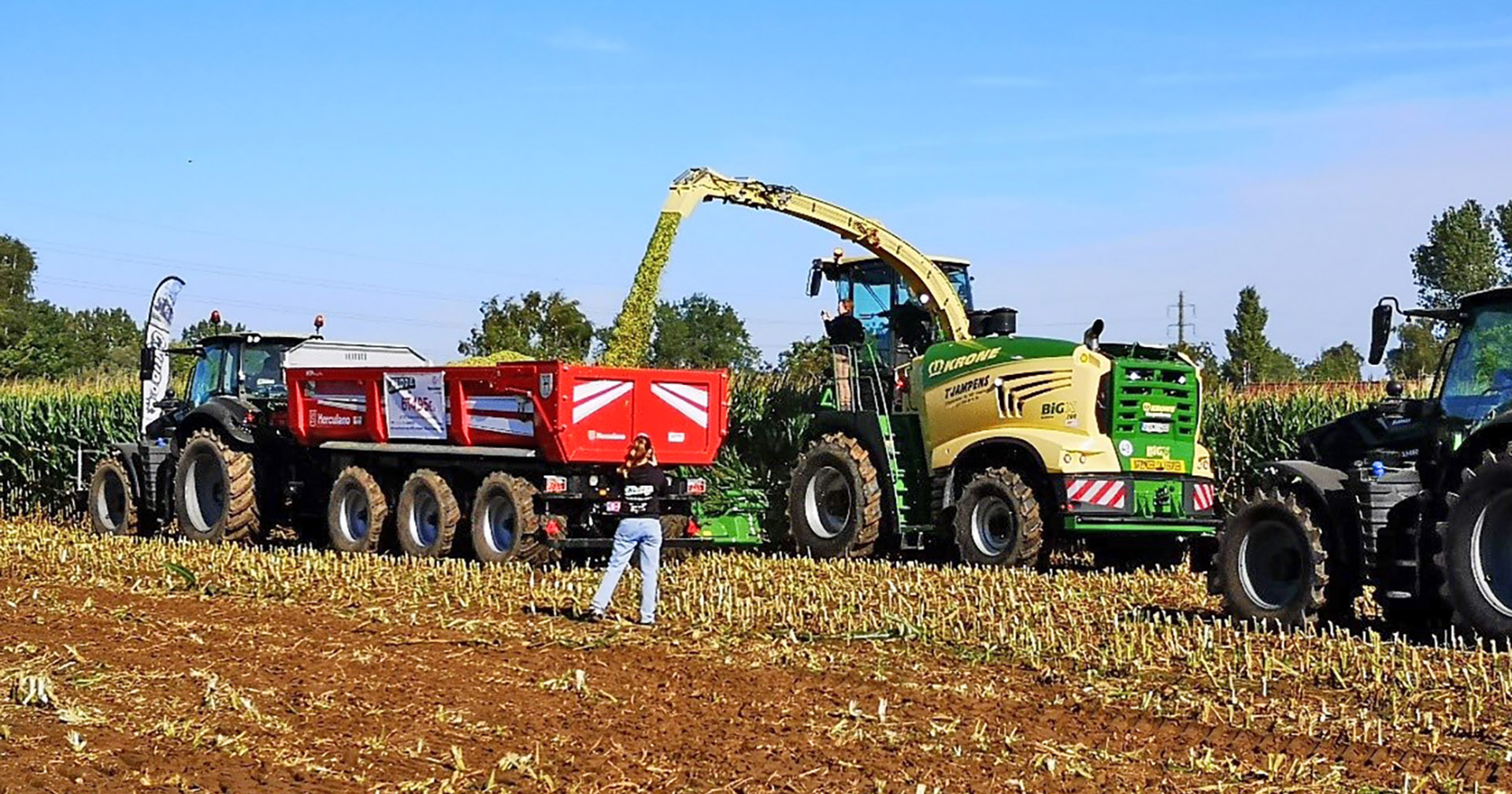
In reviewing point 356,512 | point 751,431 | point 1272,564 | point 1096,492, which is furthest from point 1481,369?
point 751,431

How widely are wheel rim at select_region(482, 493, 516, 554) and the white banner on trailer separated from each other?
3.21 feet

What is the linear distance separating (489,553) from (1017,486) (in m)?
4.83

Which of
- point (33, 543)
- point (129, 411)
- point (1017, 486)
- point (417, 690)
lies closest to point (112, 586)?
point (33, 543)

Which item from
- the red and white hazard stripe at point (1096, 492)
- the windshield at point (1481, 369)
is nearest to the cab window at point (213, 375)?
the red and white hazard stripe at point (1096, 492)

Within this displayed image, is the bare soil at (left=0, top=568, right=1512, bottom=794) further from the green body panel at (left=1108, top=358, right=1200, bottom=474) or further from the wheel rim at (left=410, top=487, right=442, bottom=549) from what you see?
the green body panel at (left=1108, top=358, right=1200, bottom=474)

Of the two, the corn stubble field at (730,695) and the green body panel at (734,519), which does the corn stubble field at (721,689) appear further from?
the green body panel at (734,519)

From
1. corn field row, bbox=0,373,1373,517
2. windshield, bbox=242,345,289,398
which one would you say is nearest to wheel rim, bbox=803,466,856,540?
corn field row, bbox=0,373,1373,517

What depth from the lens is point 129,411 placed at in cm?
2544

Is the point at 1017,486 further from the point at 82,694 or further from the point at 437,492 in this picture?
the point at 82,694

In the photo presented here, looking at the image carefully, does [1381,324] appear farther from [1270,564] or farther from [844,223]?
[844,223]

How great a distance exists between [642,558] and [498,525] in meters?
4.44

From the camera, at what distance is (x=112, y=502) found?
2089 centimetres

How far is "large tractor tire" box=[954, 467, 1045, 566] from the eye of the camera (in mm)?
15461

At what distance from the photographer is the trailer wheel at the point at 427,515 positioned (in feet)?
54.0
